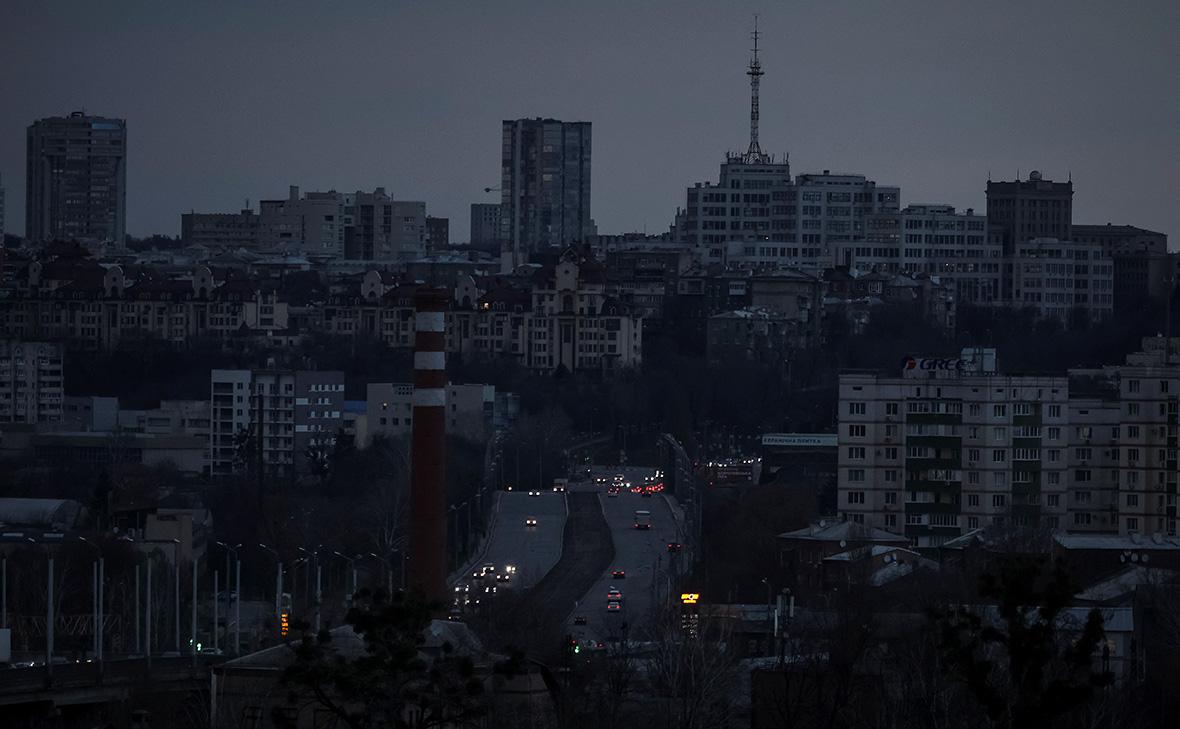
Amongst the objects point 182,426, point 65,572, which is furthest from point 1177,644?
point 182,426

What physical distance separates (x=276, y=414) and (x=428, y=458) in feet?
67.4

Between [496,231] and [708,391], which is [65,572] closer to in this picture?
[708,391]

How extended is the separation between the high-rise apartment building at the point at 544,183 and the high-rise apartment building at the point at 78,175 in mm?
10329

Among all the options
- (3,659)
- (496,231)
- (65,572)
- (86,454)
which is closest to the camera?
(3,659)

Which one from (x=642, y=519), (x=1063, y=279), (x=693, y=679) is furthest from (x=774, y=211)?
(x=693, y=679)

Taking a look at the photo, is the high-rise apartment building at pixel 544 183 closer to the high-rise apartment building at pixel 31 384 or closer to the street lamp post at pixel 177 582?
the high-rise apartment building at pixel 31 384

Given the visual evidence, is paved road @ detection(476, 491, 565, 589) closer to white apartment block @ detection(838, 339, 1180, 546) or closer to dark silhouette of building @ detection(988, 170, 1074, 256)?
white apartment block @ detection(838, 339, 1180, 546)

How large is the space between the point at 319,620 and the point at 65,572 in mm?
4146

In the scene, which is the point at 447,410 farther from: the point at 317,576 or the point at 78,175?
the point at 78,175

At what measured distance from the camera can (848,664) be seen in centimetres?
1823

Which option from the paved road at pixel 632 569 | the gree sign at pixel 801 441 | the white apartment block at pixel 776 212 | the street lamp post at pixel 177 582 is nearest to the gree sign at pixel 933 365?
the paved road at pixel 632 569

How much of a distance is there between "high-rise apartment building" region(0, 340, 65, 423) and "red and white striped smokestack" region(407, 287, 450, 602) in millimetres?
23666

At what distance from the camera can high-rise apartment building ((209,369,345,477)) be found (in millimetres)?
44625

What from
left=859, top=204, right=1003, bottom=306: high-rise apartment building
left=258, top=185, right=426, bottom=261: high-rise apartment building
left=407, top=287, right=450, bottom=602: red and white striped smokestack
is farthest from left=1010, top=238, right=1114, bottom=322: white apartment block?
left=407, top=287, right=450, bottom=602: red and white striped smokestack
